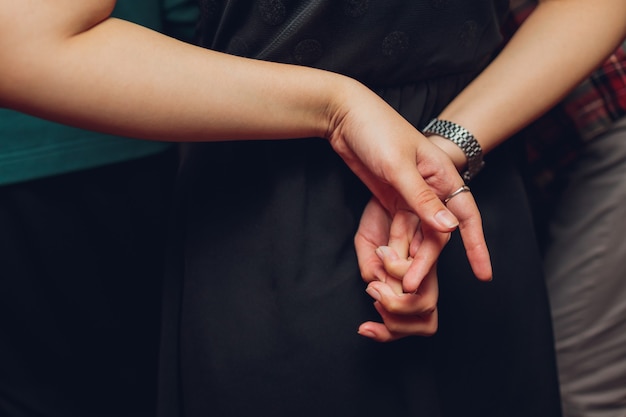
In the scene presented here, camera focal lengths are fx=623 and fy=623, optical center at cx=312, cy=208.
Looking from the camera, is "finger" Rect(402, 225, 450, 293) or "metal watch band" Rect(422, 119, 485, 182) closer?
"finger" Rect(402, 225, 450, 293)

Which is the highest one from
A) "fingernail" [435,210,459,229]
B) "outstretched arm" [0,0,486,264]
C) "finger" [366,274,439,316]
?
"outstretched arm" [0,0,486,264]

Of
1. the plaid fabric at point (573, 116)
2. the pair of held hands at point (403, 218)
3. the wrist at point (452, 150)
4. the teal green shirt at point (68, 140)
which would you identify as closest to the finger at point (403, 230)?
the pair of held hands at point (403, 218)

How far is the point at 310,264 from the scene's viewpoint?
0.71 meters

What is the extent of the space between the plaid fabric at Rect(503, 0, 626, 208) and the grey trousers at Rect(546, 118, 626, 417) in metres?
0.03

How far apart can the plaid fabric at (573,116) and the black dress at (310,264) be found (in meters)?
0.30

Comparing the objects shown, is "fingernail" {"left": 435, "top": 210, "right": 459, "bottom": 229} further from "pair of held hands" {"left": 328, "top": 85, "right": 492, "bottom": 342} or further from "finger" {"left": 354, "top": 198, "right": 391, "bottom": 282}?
"finger" {"left": 354, "top": 198, "right": 391, "bottom": 282}

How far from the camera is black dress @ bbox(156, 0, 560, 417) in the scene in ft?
2.23

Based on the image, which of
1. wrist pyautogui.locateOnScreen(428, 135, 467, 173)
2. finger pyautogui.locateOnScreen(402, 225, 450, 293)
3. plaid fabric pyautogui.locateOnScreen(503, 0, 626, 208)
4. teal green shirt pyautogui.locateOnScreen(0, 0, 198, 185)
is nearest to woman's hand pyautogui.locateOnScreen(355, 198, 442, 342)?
finger pyautogui.locateOnScreen(402, 225, 450, 293)

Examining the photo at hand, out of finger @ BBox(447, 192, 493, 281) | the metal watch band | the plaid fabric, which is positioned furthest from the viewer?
the plaid fabric

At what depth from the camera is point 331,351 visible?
70 centimetres

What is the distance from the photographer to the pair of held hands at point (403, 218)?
2.01ft

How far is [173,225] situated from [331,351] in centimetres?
25

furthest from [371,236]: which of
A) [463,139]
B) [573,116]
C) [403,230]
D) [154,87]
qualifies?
[573,116]

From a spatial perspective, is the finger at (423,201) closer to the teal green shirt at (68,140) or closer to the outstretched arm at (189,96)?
the outstretched arm at (189,96)
